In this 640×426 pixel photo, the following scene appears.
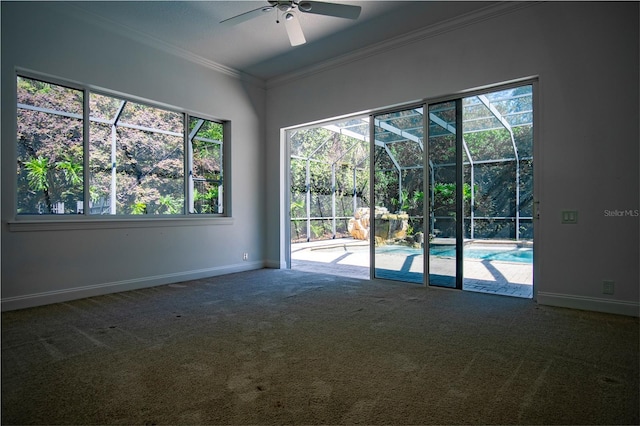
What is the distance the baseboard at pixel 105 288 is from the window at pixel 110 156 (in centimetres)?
84

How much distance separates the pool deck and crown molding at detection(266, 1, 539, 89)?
2.70 meters

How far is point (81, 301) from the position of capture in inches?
145

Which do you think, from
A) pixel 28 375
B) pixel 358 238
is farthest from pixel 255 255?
pixel 358 238

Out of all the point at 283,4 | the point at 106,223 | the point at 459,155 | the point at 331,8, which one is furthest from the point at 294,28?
the point at 106,223

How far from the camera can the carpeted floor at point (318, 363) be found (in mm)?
1631

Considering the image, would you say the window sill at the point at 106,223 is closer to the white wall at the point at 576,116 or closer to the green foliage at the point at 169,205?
the green foliage at the point at 169,205

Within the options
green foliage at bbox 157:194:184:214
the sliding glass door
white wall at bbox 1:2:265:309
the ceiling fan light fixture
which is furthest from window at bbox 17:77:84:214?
the sliding glass door

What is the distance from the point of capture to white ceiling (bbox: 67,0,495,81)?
3.69 m

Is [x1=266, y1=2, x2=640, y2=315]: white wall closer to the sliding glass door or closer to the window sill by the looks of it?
the sliding glass door

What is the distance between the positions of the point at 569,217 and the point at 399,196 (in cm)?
185

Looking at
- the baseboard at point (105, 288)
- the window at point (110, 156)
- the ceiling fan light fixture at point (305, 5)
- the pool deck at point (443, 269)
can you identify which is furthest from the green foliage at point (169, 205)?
the ceiling fan light fixture at point (305, 5)

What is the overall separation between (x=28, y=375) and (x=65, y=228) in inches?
84.2

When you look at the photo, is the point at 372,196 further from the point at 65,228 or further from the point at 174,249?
the point at 65,228

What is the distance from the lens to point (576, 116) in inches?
132
